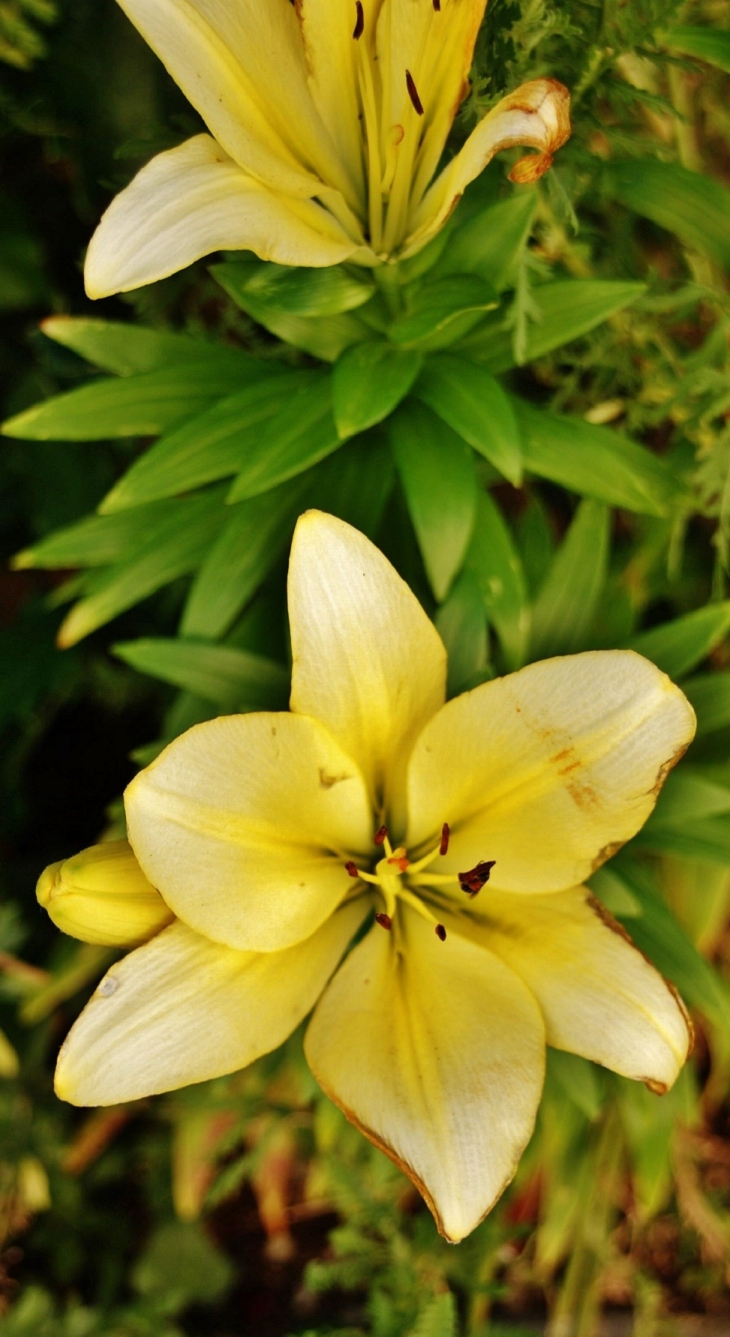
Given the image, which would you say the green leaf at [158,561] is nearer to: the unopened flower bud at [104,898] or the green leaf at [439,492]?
the green leaf at [439,492]

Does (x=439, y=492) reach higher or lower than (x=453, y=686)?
higher

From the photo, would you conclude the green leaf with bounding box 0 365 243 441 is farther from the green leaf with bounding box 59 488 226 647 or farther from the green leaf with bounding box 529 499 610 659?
the green leaf with bounding box 529 499 610 659

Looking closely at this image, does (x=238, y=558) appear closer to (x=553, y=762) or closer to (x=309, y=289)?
(x=309, y=289)

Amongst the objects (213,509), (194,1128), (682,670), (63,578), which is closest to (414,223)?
(213,509)

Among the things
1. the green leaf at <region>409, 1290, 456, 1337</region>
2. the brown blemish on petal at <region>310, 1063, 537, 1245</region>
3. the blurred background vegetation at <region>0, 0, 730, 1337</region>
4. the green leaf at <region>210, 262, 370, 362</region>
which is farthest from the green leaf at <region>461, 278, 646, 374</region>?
the green leaf at <region>409, 1290, 456, 1337</region>

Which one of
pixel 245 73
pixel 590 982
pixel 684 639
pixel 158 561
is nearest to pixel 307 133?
pixel 245 73

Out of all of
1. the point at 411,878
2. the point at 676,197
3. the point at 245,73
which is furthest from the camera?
the point at 676,197

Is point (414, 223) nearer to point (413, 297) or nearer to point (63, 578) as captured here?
point (413, 297)

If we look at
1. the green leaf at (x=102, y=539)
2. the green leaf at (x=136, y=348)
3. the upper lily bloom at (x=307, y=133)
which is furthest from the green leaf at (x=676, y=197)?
the green leaf at (x=102, y=539)
